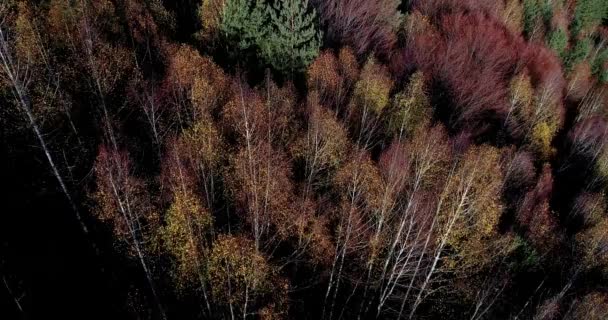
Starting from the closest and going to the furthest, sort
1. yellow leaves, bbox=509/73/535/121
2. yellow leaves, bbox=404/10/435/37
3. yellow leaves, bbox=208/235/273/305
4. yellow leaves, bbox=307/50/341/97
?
yellow leaves, bbox=208/235/273/305 → yellow leaves, bbox=307/50/341/97 → yellow leaves, bbox=509/73/535/121 → yellow leaves, bbox=404/10/435/37

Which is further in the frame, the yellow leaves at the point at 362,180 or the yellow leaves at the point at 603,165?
the yellow leaves at the point at 603,165

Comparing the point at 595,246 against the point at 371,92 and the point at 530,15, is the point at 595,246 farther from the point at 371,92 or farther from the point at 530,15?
the point at 530,15

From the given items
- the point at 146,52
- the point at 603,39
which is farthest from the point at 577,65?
the point at 146,52

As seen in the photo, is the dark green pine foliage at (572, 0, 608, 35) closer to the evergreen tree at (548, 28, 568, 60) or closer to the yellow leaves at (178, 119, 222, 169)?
the evergreen tree at (548, 28, 568, 60)

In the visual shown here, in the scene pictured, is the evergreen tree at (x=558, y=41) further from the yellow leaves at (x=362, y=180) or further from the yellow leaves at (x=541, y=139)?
the yellow leaves at (x=362, y=180)

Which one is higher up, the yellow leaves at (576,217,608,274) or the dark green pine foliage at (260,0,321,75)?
the dark green pine foliage at (260,0,321,75)

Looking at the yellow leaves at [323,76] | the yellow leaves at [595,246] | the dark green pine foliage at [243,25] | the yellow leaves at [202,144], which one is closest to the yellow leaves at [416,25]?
the yellow leaves at [323,76]

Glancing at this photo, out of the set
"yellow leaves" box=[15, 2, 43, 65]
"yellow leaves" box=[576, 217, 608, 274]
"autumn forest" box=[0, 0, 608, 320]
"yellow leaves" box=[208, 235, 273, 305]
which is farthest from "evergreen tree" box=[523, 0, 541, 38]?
"yellow leaves" box=[15, 2, 43, 65]
